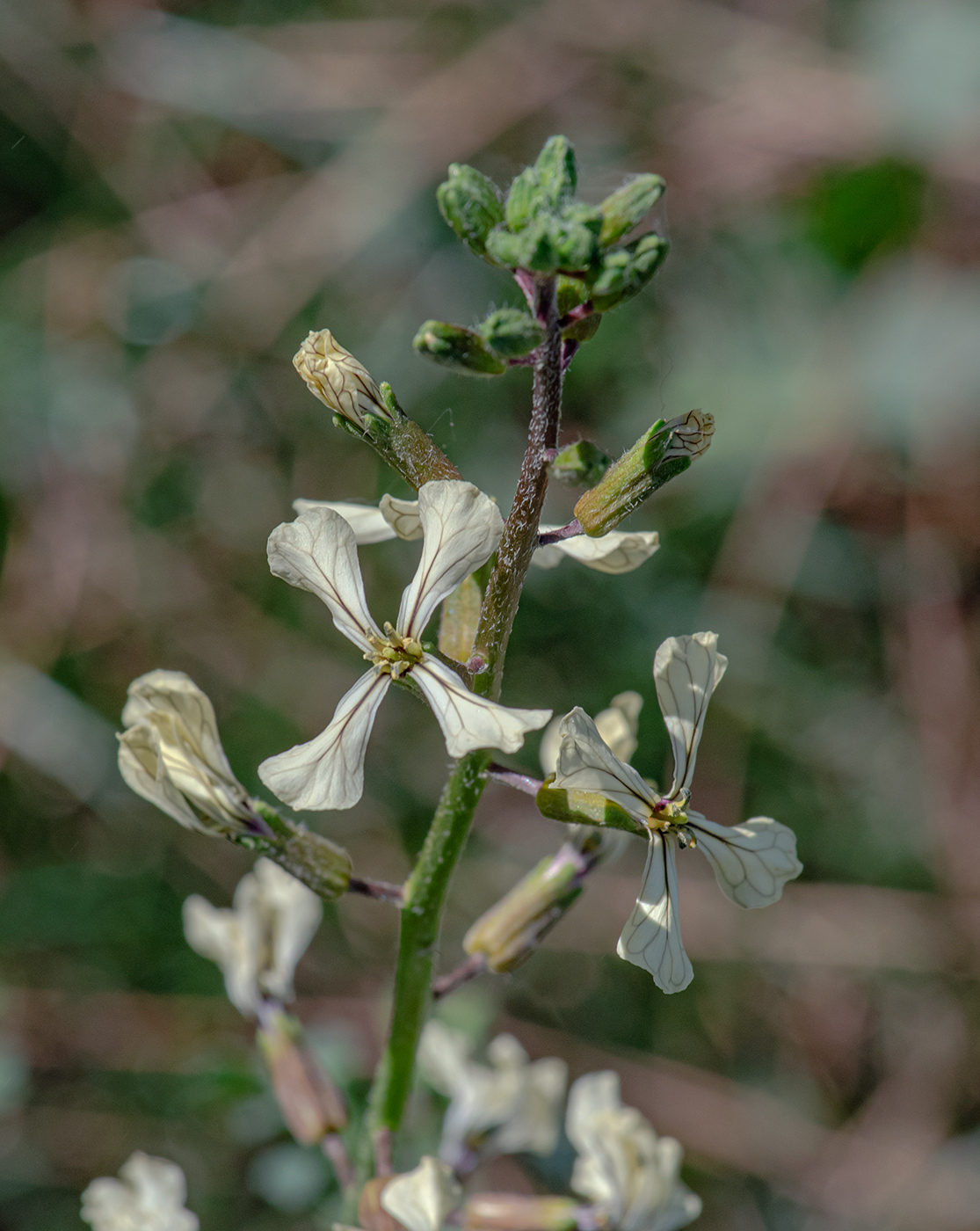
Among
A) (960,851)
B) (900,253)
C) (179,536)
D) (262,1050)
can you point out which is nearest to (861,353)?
(900,253)

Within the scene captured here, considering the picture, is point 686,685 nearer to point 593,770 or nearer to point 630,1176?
point 593,770

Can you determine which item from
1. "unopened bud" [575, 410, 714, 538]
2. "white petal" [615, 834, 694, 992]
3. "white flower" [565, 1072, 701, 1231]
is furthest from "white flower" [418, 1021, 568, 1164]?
"unopened bud" [575, 410, 714, 538]

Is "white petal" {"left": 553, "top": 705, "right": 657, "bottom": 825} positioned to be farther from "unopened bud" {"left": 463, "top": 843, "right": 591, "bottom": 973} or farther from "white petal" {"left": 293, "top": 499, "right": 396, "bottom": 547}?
"white petal" {"left": 293, "top": 499, "right": 396, "bottom": 547}

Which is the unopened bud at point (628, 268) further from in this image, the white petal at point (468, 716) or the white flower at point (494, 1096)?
the white flower at point (494, 1096)

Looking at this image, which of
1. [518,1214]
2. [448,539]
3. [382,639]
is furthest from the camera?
[518,1214]

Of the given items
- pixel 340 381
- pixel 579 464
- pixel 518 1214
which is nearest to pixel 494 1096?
pixel 518 1214
